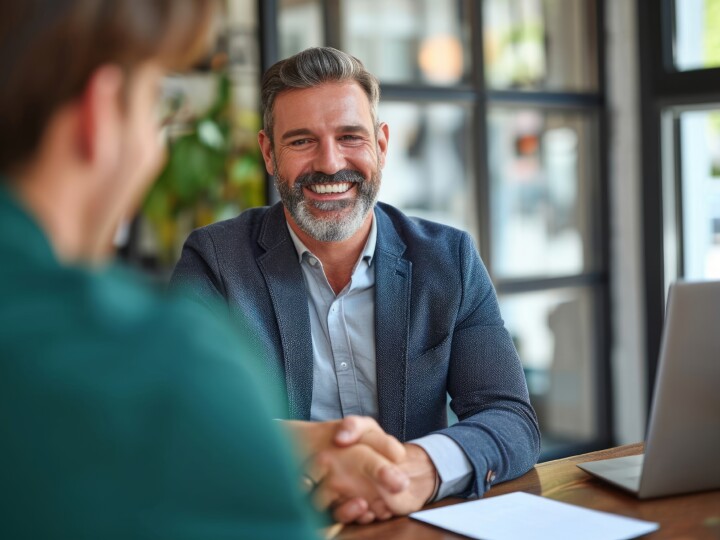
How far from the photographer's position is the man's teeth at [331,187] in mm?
2010

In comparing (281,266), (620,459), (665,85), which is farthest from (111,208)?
(665,85)

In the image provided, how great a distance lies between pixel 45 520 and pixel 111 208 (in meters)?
0.24

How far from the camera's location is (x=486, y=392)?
174cm

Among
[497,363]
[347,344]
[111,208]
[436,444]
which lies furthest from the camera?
[347,344]

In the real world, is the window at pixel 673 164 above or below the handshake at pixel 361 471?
above

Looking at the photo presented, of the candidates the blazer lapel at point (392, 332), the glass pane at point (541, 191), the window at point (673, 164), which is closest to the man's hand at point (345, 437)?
the blazer lapel at point (392, 332)

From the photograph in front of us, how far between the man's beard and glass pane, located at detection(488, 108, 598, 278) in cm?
189

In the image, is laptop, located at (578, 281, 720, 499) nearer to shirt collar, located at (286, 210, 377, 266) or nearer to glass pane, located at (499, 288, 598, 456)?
shirt collar, located at (286, 210, 377, 266)

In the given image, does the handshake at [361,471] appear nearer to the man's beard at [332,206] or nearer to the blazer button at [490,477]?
the blazer button at [490,477]

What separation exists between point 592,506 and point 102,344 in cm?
92

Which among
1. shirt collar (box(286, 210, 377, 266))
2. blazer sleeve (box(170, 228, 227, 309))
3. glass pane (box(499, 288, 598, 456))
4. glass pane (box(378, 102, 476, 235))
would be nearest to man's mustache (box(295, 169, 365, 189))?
shirt collar (box(286, 210, 377, 266))

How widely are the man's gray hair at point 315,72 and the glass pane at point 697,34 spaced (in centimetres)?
227

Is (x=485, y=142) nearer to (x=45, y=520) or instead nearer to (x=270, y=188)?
(x=270, y=188)

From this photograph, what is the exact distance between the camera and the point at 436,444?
148 centimetres
